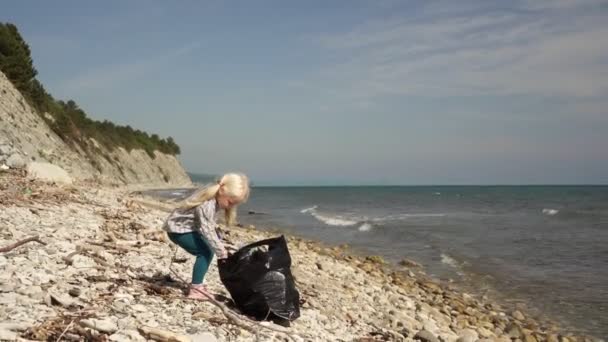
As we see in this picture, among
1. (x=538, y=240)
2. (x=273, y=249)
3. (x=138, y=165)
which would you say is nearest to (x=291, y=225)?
(x=538, y=240)

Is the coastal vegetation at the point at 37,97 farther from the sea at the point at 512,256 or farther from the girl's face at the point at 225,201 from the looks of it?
the girl's face at the point at 225,201

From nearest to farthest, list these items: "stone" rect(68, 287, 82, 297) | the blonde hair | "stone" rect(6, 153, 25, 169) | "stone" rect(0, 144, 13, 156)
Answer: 1. "stone" rect(68, 287, 82, 297)
2. the blonde hair
3. "stone" rect(6, 153, 25, 169)
4. "stone" rect(0, 144, 13, 156)

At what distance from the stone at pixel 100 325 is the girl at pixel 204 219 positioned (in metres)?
1.49

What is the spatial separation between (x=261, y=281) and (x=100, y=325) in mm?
1907

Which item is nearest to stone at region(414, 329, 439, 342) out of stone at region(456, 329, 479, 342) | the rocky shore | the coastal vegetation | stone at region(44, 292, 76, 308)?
the rocky shore

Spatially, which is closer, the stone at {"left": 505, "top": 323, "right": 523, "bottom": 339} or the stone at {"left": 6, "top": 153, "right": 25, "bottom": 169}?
the stone at {"left": 505, "top": 323, "right": 523, "bottom": 339}

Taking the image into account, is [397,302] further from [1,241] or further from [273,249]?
[1,241]

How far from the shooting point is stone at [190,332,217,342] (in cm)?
462

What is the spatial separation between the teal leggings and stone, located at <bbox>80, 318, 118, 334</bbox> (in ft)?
5.23

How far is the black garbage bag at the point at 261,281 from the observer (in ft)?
18.6

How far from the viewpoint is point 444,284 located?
13977mm

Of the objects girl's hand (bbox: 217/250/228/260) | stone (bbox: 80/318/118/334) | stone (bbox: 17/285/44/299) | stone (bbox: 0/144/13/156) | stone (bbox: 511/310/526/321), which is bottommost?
stone (bbox: 511/310/526/321)

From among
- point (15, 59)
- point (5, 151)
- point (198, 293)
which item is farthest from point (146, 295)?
point (15, 59)

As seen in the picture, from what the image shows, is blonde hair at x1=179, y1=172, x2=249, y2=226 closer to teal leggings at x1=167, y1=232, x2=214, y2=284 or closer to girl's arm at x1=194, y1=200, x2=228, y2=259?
girl's arm at x1=194, y1=200, x2=228, y2=259
